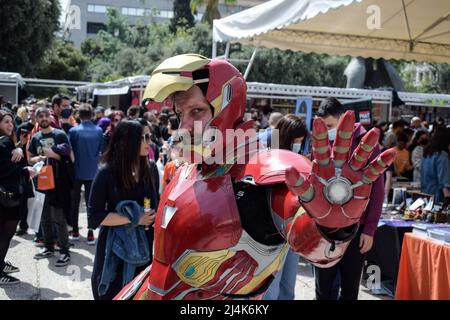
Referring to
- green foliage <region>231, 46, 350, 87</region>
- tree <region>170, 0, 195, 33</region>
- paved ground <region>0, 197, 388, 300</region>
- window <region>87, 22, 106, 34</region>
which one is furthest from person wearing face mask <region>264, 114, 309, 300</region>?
window <region>87, 22, 106, 34</region>

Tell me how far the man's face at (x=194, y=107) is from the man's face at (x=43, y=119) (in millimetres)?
4022

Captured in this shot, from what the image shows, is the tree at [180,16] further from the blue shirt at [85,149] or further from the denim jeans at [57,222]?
the denim jeans at [57,222]

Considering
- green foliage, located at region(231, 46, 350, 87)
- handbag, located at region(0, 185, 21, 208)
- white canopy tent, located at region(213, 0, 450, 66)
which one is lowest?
handbag, located at region(0, 185, 21, 208)

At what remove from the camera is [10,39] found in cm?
2070

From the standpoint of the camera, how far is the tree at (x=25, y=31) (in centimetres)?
1997

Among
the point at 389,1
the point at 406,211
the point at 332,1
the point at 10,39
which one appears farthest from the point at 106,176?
the point at 10,39

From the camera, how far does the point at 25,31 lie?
20750 millimetres

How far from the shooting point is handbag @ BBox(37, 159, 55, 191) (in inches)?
205

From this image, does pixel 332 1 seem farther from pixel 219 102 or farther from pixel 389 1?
pixel 219 102

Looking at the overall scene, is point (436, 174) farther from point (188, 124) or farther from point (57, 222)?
point (188, 124)

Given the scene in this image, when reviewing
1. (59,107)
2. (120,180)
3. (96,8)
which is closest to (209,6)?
(59,107)

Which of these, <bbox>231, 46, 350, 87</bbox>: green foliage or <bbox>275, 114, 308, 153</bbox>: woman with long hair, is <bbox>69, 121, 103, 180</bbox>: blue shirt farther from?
<bbox>231, 46, 350, 87</bbox>: green foliage

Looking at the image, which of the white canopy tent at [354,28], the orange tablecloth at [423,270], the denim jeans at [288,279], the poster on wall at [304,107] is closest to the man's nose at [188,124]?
the denim jeans at [288,279]

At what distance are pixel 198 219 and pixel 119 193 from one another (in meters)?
1.51
